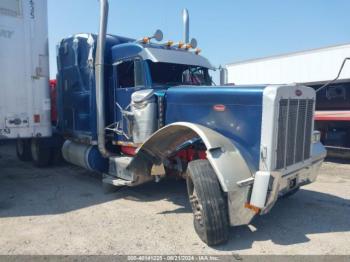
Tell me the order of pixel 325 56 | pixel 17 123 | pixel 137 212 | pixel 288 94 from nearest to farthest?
pixel 288 94 < pixel 137 212 < pixel 17 123 < pixel 325 56

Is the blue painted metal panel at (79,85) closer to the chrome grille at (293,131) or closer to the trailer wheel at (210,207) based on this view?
the trailer wheel at (210,207)

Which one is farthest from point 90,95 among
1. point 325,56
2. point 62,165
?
point 325,56

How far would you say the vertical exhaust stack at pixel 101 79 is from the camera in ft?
20.2

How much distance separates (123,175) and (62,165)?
373cm

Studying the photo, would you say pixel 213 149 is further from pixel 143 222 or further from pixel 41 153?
pixel 41 153

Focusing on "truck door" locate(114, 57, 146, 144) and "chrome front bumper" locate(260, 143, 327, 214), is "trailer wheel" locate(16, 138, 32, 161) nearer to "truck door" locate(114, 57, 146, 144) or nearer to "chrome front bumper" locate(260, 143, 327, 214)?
"truck door" locate(114, 57, 146, 144)

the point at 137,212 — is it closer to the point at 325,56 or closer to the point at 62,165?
the point at 62,165

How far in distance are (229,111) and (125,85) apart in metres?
2.46

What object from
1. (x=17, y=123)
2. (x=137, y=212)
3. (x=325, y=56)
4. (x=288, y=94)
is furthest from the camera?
(x=325, y=56)

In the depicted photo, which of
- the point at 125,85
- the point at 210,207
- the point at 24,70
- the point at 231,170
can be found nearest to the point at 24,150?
the point at 24,70

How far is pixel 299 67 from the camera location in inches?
431

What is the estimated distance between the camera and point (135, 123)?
583cm

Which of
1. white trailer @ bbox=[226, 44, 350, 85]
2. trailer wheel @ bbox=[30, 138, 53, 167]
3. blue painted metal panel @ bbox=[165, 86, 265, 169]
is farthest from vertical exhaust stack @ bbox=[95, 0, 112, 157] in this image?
white trailer @ bbox=[226, 44, 350, 85]

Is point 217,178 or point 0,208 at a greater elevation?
point 217,178
